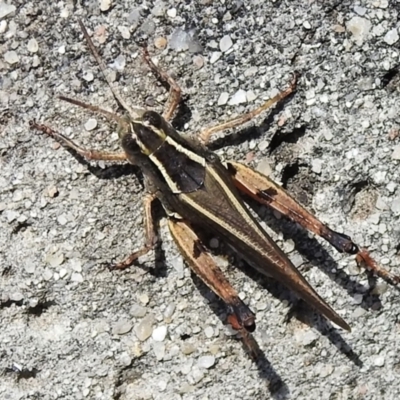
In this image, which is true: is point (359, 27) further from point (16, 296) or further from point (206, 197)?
point (16, 296)

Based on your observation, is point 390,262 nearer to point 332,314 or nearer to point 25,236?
point 332,314

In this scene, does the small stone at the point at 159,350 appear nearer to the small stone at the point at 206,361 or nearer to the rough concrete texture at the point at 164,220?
the rough concrete texture at the point at 164,220

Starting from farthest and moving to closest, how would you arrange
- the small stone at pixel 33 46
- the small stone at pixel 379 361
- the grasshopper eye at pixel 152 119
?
1. the small stone at pixel 379 361
2. the small stone at pixel 33 46
3. the grasshopper eye at pixel 152 119

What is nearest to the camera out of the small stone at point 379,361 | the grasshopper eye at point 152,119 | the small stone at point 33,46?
the grasshopper eye at point 152,119

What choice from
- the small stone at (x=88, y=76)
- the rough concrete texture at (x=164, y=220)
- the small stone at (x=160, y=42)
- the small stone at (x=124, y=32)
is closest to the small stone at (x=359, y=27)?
the rough concrete texture at (x=164, y=220)

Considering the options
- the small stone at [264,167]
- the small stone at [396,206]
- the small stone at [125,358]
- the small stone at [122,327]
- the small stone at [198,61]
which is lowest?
the small stone at [396,206]

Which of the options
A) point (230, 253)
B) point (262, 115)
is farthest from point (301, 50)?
point (230, 253)
